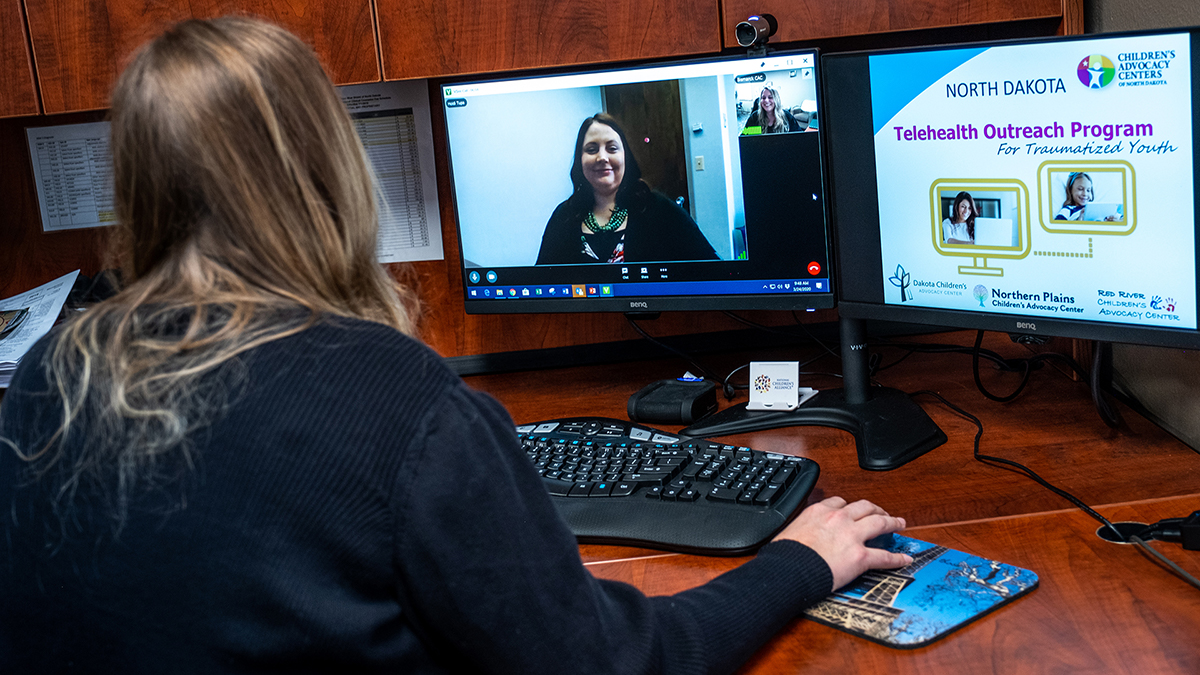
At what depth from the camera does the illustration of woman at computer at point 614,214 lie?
1.37 meters

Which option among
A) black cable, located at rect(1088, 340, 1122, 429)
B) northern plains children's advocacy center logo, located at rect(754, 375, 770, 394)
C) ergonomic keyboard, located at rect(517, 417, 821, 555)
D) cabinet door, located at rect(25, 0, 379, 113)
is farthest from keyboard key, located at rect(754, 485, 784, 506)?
cabinet door, located at rect(25, 0, 379, 113)

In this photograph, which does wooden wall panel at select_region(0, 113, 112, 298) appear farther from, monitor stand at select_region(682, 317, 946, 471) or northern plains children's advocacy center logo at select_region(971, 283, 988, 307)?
northern plains children's advocacy center logo at select_region(971, 283, 988, 307)

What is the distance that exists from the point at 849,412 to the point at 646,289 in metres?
0.32

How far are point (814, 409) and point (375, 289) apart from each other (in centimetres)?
71

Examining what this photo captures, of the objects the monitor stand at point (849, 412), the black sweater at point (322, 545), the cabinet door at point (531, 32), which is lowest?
the monitor stand at point (849, 412)

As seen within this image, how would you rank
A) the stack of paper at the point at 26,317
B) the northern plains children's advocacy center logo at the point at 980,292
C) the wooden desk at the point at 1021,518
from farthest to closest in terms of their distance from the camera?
the stack of paper at the point at 26,317
the northern plains children's advocacy center logo at the point at 980,292
the wooden desk at the point at 1021,518

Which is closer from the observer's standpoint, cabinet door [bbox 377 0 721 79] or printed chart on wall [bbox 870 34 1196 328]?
printed chart on wall [bbox 870 34 1196 328]

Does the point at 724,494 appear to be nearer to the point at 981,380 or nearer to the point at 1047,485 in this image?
the point at 1047,485

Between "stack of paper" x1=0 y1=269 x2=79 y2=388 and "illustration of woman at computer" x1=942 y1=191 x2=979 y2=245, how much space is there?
50.6 inches

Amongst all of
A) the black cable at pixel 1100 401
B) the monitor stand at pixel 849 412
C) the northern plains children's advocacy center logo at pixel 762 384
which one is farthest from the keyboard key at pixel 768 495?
the black cable at pixel 1100 401

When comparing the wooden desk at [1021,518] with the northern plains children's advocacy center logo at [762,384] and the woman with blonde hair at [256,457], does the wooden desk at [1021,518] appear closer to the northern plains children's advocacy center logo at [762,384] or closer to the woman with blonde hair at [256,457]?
the northern plains children's advocacy center logo at [762,384]

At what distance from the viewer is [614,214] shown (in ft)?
4.57

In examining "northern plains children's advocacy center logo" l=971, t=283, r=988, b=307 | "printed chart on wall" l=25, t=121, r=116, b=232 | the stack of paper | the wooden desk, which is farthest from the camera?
"printed chart on wall" l=25, t=121, r=116, b=232

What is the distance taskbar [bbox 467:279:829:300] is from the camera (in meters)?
1.33
